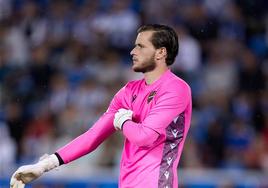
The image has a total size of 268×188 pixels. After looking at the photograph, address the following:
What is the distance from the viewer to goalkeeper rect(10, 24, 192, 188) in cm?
487

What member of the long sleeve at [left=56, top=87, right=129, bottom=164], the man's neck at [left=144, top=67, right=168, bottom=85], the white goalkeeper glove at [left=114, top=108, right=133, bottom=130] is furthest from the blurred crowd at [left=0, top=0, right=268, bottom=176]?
the white goalkeeper glove at [left=114, top=108, right=133, bottom=130]

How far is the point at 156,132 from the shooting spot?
4.82m

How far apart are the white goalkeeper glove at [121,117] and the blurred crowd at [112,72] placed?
16.1ft

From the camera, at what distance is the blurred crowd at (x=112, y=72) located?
33.7 ft

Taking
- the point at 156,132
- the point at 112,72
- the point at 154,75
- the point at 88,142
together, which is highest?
the point at 154,75

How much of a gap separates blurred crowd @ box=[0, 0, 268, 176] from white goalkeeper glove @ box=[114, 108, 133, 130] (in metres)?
4.92

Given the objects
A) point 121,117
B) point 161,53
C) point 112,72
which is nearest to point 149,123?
point 121,117

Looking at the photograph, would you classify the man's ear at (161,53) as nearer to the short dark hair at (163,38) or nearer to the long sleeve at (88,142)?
the short dark hair at (163,38)

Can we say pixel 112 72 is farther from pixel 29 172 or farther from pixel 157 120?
pixel 157 120

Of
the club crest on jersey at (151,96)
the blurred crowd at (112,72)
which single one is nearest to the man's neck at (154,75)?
the club crest on jersey at (151,96)

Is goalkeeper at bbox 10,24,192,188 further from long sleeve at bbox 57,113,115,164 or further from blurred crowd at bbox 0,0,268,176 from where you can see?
blurred crowd at bbox 0,0,268,176

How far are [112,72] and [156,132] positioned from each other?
6.06 m

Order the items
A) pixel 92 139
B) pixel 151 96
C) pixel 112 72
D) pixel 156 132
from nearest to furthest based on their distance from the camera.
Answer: pixel 156 132, pixel 151 96, pixel 92 139, pixel 112 72

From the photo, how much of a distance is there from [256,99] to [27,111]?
2.90 m
